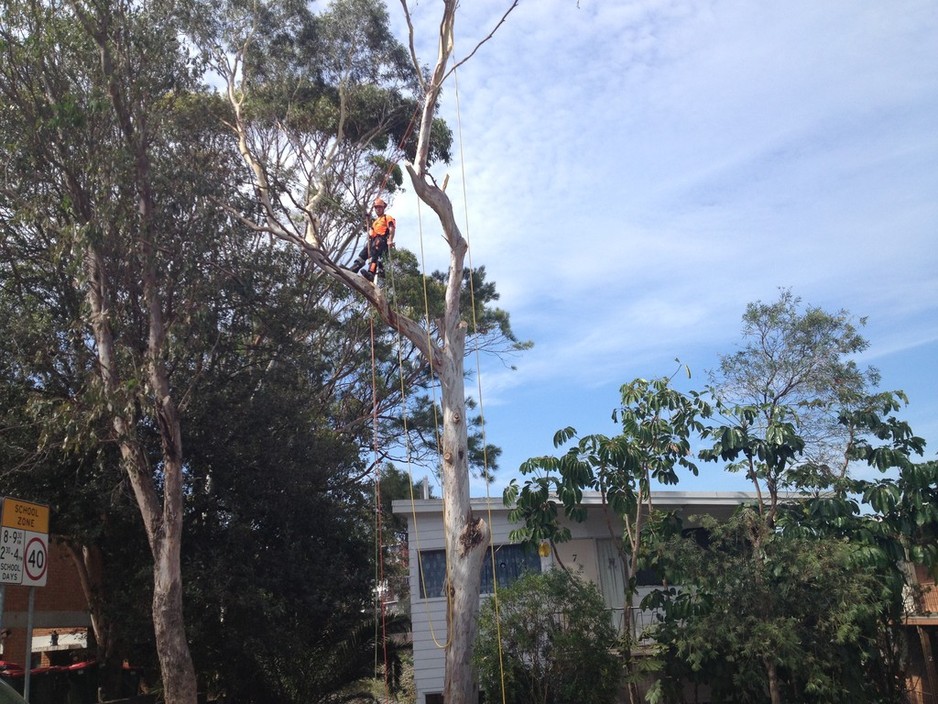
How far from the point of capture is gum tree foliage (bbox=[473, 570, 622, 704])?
12.1 metres

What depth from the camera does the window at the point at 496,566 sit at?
16.0 m

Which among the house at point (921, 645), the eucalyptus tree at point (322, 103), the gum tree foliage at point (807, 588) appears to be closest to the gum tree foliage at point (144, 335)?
the eucalyptus tree at point (322, 103)

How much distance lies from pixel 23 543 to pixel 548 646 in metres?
6.66

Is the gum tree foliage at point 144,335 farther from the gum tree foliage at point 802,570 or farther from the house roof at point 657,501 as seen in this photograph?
the gum tree foliage at point 802,570

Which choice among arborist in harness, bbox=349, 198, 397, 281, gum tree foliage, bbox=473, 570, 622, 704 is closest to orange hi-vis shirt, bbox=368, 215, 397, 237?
arborist in harness, bbox=349, 198, 397, 281

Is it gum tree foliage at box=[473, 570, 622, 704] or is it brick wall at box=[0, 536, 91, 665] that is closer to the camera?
gum tree foliage at box=[473, 570, 622, 704]

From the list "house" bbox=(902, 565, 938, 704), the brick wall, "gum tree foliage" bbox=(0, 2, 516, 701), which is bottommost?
"house" bbox=(902, 565, 938, 704)

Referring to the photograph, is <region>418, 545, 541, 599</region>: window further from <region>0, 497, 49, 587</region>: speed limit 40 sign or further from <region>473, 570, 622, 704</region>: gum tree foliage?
<region>0, 497, 49, 587</region>: speed limit 40 sign

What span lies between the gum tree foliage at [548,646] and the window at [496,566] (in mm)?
3478

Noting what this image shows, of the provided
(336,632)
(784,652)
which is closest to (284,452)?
(336,632)

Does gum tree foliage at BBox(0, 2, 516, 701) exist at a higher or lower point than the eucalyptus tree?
lower

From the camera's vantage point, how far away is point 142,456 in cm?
1511

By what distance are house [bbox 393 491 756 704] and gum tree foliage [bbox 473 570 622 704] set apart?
3009 millimetres

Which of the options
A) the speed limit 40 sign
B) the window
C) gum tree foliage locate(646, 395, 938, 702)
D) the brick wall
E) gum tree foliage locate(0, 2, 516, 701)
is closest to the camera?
the speed limit 40 sign
